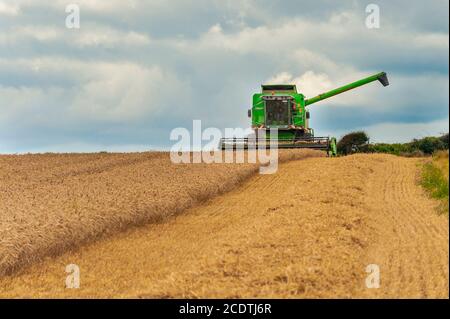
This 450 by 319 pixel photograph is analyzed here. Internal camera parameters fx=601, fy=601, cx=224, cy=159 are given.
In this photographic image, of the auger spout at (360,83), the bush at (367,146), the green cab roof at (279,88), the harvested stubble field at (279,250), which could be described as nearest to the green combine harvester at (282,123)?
the green cab roof at (279,88)

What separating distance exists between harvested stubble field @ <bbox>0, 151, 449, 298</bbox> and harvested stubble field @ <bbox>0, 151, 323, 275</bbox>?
0.66ft

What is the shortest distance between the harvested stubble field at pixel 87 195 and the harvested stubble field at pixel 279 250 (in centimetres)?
20

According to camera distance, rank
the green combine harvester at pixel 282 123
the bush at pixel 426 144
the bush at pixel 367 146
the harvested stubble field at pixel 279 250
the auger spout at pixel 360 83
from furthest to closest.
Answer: the bush at pixel 367 146
the auger spout at pixel 360 83
the bush at pixel 426 144
the green combine harvester at pixel 282 123
the harvested stubble field at pixel 279 250

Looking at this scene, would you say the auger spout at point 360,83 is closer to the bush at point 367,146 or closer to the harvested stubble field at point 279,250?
the bush at point 367,146

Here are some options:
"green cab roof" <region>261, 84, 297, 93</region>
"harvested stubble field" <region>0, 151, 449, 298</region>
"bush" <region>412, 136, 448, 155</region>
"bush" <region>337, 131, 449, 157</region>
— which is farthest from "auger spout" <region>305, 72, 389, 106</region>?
"harvested stubble field" <region>0, 151, 449, 298</region>

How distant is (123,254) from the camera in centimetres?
1232

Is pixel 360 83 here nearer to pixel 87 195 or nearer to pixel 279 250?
pixel 87 195

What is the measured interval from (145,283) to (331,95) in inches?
995

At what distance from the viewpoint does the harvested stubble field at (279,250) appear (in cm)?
716

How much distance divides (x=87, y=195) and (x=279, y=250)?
8432mm

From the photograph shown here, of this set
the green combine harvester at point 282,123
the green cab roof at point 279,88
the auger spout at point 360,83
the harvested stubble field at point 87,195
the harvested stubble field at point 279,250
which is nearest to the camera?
the harvested stubble field at point 279,250

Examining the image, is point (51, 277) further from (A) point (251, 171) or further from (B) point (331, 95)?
(B) point (331, 95)

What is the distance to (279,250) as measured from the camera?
918cm

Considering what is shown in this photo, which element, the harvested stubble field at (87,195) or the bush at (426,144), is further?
the bush at (426,144)
